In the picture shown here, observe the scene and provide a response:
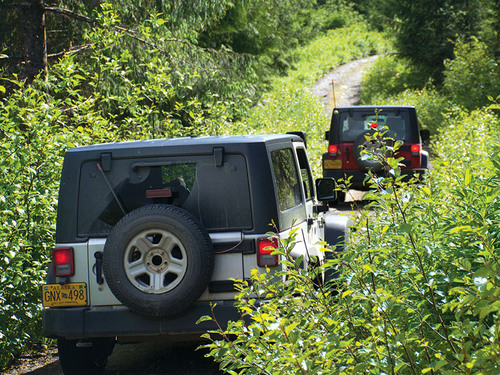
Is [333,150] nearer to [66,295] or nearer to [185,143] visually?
[185,143]

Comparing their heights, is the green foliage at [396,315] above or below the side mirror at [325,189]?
below

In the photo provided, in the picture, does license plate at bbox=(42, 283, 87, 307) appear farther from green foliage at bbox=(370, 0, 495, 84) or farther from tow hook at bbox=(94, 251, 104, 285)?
green foliage at bbox=(370, 0, 495, 84)

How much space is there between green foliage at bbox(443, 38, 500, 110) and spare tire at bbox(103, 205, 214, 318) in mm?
24059

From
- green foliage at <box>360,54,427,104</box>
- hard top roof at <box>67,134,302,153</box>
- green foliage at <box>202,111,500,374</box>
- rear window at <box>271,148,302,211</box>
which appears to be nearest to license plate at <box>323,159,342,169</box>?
rear window at <box>271,148,302,211</box>

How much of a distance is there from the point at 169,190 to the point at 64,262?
0.97m

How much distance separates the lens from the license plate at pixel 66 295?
17.3 ft

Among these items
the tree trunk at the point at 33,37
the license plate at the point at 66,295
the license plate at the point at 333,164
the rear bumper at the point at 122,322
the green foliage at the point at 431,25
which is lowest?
the rear bumper at the point at 122,322

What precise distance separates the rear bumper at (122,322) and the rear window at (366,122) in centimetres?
993

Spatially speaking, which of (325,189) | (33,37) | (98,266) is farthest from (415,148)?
(98,266)

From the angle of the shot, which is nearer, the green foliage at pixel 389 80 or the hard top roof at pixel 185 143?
the hard top roof at pixel 185 143

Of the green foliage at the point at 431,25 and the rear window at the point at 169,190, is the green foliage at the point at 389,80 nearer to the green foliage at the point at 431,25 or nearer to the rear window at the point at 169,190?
the green foliage at the point at 431,25

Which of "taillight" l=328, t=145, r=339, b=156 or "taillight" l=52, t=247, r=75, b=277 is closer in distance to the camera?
"taillight" l=52, t=247, r=75, b=277

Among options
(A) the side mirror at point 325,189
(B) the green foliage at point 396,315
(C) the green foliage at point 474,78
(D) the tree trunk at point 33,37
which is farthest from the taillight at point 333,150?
(C) the green foliage at point 474,78

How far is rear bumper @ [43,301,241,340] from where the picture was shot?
16.6ft
